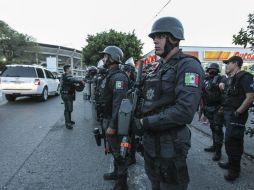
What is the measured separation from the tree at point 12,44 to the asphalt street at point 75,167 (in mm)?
66619

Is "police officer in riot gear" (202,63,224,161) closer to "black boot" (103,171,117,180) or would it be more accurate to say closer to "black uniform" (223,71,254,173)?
"black uniform" (223,71,254,173)

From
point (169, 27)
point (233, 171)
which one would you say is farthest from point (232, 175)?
point (169, 27)

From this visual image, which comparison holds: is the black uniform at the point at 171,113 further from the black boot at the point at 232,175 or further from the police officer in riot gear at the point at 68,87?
the police officer in riot gear at the point at 68,87

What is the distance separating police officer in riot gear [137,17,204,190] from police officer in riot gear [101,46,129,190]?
1.11 metres

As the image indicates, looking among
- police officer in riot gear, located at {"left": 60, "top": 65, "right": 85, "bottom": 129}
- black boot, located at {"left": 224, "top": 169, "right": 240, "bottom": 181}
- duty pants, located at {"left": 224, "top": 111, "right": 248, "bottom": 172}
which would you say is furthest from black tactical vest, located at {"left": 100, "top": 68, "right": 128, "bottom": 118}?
police officer in riot gear, located at {"left": 60, "top": 65, "right": 85, "bottom": 129}

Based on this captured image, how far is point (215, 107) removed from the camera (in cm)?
537

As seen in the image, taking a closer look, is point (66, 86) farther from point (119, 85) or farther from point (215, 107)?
point (119, 85)

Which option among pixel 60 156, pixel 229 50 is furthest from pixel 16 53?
pixel 60 156

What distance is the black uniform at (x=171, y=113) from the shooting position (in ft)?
6.93

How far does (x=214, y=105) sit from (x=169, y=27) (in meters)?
3.43

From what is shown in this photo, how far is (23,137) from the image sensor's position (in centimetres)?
675

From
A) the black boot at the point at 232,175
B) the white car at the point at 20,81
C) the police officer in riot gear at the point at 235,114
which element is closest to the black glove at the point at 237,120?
the police officer in riot gear at the point at 235,114

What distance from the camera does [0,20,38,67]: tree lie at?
68519 millimetres

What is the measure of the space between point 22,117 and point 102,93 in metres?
6.69
